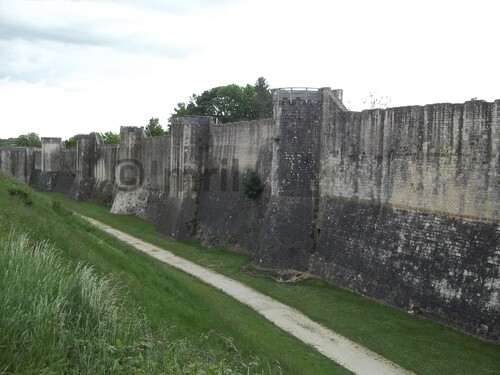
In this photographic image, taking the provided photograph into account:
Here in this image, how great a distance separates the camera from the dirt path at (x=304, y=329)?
13.2 m

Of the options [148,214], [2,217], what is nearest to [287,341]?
[2,217]

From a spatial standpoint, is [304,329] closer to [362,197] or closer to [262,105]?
[362,197]

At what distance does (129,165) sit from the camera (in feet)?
139

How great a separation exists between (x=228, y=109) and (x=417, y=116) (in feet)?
158

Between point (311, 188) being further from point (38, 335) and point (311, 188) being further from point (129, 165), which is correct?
point (129, 165)

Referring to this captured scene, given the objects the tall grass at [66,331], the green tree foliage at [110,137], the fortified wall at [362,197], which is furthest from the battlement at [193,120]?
the green tree foliage at [110,137]

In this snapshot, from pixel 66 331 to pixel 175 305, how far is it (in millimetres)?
7028

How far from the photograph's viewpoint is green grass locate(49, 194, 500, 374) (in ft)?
42.6

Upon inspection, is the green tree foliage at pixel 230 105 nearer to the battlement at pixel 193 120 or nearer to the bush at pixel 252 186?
the battlement at pixel 193 120

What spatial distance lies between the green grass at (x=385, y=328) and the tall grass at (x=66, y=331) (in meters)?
8.60

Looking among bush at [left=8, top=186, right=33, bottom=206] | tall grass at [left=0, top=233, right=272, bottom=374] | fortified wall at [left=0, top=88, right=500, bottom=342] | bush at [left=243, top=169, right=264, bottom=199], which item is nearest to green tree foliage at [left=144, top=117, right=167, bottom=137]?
fortified wall at [left=0, top=88, right=500, bottom=342]

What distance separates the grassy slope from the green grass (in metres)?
1.94

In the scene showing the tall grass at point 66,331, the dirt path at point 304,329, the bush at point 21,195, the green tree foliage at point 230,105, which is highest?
the green tree foliage at point 230,105

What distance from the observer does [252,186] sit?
26688 millimetres
